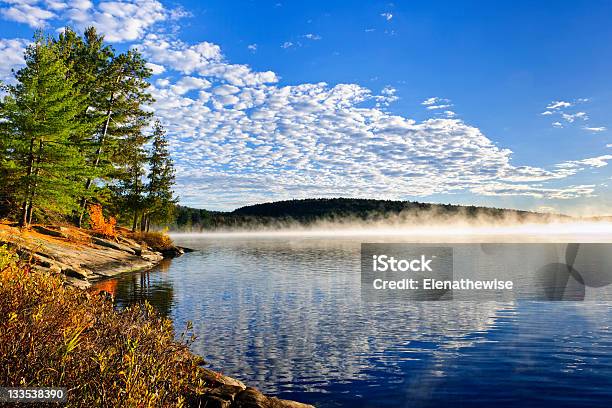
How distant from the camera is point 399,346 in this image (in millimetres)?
17250

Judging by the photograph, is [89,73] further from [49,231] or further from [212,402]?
[212,402]

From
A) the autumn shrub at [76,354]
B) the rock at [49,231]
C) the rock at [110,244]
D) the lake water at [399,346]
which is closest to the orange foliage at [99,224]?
the rock at [110,244]

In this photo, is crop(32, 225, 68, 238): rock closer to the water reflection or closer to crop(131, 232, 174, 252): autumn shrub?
the water reflection

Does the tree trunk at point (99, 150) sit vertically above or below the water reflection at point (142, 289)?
above

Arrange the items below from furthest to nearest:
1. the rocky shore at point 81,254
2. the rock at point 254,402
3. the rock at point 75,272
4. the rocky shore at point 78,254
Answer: the rock at point 75,272 < the rocky shore at point 81,254 < the rocky shore at point 78,254 < the rock at point 254,402

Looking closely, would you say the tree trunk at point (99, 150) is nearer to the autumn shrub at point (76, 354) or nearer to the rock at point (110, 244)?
the rock at point (110, 244)

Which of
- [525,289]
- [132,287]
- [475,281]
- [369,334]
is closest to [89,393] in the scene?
[369,334]

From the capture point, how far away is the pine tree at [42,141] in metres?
37.3

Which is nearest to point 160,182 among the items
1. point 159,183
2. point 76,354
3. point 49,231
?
point 159,183

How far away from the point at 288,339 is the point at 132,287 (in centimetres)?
1755

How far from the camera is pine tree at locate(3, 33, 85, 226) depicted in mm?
37281

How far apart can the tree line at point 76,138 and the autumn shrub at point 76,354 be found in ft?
107

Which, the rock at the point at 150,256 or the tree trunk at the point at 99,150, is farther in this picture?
the tree trunk at the point at 99,150

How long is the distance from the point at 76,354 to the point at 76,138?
49.9m
